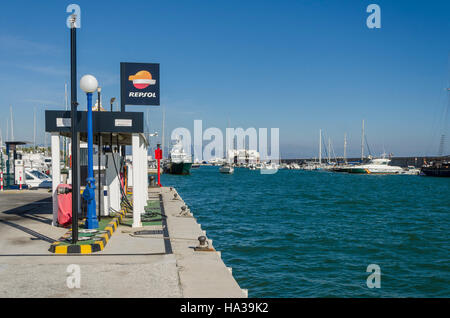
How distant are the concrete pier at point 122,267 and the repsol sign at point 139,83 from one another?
5983 mm

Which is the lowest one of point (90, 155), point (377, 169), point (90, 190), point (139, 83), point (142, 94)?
point (377, 169)

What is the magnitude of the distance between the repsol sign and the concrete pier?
5983 millimetres

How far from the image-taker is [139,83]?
616 inches

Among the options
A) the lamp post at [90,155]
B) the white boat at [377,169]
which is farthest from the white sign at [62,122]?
the white boat at [377,169]

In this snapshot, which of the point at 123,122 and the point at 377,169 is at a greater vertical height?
the point at 123,122

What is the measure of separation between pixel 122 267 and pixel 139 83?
9.69m

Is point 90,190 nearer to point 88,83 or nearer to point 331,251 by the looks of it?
point 88,83

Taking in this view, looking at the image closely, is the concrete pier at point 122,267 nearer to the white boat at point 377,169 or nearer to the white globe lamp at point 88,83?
the white globe lamp at point 88,83

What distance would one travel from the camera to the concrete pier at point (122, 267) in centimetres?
616

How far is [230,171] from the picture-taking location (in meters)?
123

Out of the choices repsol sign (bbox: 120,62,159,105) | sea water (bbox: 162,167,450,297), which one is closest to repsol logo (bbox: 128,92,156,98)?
repsol sign (bbox: 120,62,159,105)

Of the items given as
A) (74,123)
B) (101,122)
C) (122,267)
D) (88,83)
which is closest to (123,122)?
(101,122)

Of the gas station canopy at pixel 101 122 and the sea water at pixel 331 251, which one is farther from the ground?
the gas station canopy at pixel 101 122
